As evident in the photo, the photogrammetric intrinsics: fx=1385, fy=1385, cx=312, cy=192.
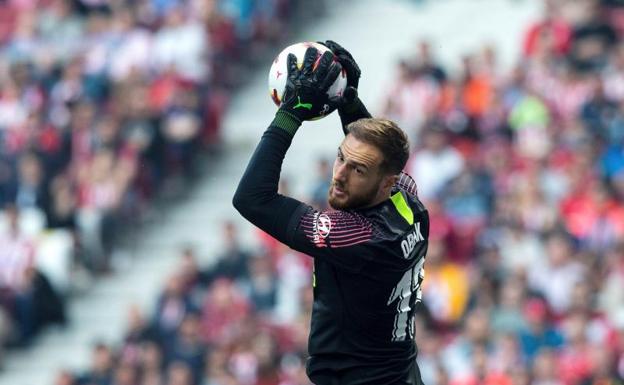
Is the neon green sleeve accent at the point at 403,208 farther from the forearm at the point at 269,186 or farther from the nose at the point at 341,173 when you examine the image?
the forearm at the point at 269,186

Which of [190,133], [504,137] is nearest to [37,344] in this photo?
[190,133]

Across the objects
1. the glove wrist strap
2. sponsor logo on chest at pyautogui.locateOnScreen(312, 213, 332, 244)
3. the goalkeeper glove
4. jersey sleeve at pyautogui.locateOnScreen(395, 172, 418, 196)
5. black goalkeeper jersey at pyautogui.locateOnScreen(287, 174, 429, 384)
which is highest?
the goalkeeper glove

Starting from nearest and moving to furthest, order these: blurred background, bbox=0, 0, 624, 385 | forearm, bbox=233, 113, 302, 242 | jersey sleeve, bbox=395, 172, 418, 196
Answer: forearm, bbox=233, 113, 302, 242, jersey sleeve, bbox=395, 172, 418, 196, blurred background, bbox=0, 0, 624, 385

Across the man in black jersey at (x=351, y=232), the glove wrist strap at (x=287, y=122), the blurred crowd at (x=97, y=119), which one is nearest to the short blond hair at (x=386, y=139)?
the man in black jersey at (x=351, y=232)

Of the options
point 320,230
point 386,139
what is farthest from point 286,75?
point 320,230

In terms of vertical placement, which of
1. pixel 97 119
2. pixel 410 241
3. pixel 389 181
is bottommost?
pixel 97 119

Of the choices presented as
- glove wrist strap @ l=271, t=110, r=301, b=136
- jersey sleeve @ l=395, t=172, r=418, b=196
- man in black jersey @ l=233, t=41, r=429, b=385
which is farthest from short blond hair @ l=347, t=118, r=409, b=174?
jersey sleeve @ l=395, t=172, r=418, b=196

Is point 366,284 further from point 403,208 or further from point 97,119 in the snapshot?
point 97,119

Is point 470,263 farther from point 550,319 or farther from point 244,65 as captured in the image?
point 244,65

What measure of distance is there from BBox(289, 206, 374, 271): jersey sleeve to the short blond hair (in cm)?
27

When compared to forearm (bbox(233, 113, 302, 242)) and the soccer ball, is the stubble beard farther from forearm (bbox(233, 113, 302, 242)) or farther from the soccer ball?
the soccer ball

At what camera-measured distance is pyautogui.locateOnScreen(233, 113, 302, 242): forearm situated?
16.2 feet

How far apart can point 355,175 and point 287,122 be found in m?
0.31

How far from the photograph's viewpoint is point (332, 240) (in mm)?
4977
